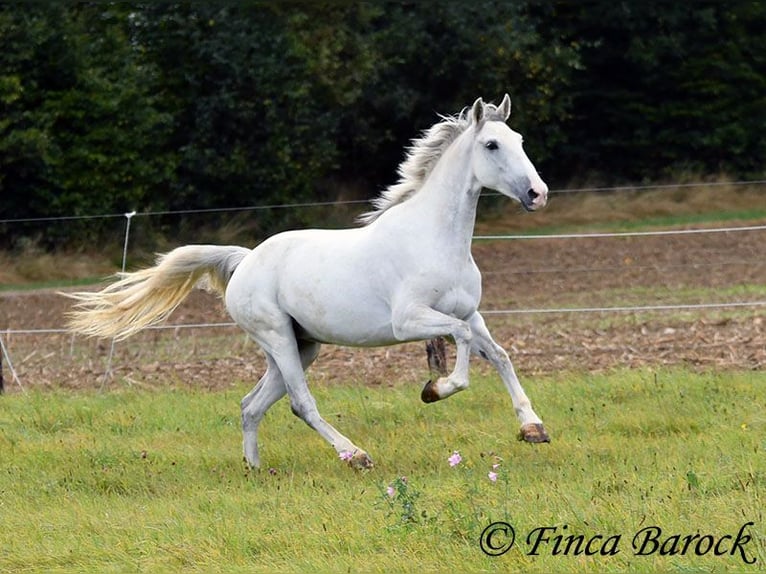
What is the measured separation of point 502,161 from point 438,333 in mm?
1140

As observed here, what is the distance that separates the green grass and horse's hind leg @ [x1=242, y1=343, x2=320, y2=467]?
15 centimetres

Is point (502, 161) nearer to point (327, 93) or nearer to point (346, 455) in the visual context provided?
point (346, 455)

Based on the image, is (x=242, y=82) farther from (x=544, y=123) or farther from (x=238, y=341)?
(x=238, y=341)

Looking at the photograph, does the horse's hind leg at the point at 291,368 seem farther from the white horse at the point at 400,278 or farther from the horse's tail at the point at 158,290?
the horse's tail at the point at 158,290

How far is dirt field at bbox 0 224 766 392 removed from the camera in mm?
12383

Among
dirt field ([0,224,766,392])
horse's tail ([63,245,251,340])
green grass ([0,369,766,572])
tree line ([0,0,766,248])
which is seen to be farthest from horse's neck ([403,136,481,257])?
tree line ([0,0,766,248])

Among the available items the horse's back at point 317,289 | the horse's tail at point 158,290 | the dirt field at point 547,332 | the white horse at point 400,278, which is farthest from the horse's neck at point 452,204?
the dirt field at point 547,332

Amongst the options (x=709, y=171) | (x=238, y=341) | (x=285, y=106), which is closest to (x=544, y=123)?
(x=709, y=171)

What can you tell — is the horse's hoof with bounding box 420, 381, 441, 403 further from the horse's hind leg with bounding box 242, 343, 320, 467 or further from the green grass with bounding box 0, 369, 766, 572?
the horse's hind leg with bounding box 242, 343, 320, 467

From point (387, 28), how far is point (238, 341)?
1653 cm

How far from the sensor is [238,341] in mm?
15461

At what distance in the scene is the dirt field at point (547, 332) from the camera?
1238 centimetres

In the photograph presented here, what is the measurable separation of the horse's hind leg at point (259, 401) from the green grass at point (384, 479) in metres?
0.15

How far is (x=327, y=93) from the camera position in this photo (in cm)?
2845
